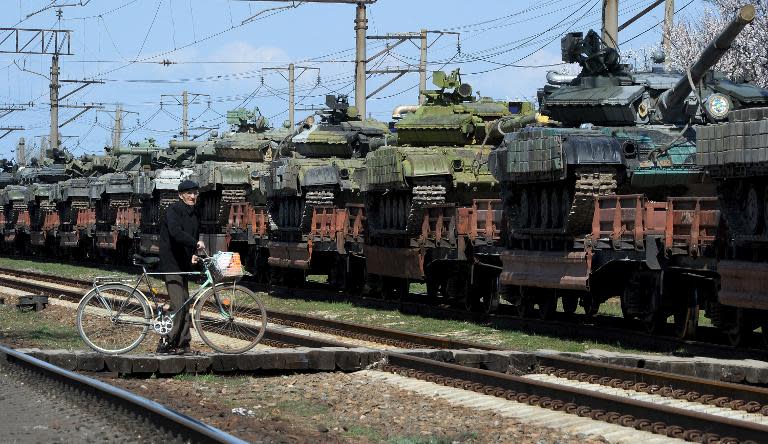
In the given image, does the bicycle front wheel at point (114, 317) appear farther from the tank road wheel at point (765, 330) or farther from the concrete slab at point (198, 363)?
the tank road wheel at point (765, 330)

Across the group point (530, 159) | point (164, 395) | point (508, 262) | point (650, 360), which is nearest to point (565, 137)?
point (530, 159)

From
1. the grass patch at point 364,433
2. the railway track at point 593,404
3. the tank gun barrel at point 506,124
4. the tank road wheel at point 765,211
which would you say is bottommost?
the grass patch at point 364,433

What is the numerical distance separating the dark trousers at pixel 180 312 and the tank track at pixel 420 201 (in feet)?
37.6

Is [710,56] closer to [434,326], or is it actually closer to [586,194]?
[586,194]

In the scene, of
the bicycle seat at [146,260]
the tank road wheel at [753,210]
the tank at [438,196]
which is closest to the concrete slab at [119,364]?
the bicycle seat at [146,260]

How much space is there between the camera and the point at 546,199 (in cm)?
2148

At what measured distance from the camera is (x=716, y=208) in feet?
56.4

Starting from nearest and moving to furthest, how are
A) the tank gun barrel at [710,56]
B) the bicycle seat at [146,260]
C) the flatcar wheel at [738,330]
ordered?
the bicycle seat at [146,260] → the flatcar wheel at [738,330] → the tank gun barrel at [710,56]

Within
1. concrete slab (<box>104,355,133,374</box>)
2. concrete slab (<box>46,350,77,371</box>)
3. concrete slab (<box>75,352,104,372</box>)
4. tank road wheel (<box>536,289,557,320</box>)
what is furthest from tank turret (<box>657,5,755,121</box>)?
concrete slab (<box>46,350,77,371</box>)

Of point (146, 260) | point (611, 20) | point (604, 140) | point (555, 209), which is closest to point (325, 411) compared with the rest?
point (146, 260)

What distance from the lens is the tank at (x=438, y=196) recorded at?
2395 centimetres

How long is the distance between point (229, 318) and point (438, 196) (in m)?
11.6

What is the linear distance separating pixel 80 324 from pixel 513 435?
5811mm

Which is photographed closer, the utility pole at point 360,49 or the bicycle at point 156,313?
the bicycle at point 156,313
